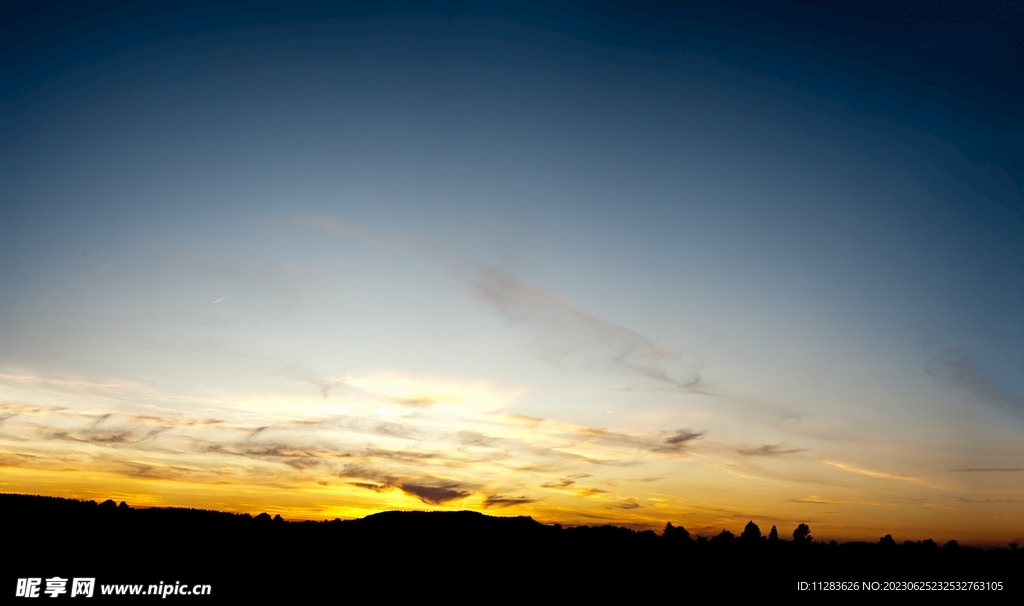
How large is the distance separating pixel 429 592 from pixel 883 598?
232ft

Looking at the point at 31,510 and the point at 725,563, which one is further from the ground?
the point at 31,510

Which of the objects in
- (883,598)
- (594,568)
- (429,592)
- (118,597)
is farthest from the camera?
(594,568)

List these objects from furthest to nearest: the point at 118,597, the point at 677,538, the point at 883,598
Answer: the point at 677,538
the point at 883,598
the point at 118,597

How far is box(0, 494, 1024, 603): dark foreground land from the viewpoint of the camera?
3174 inches

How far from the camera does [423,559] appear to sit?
97.0 metres

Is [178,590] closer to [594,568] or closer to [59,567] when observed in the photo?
[59,567]

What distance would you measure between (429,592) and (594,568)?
3181 centimetres

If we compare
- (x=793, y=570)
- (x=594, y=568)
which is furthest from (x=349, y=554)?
(x=793, y=570)

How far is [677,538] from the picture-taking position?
14112 centimetres

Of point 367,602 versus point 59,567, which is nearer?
point 59,567

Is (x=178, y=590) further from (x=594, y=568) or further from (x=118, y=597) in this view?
(x=594, y=568)

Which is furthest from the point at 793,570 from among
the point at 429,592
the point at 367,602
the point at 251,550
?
the point at 251,550

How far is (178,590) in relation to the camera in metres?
75.2

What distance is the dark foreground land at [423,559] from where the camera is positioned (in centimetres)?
8062
